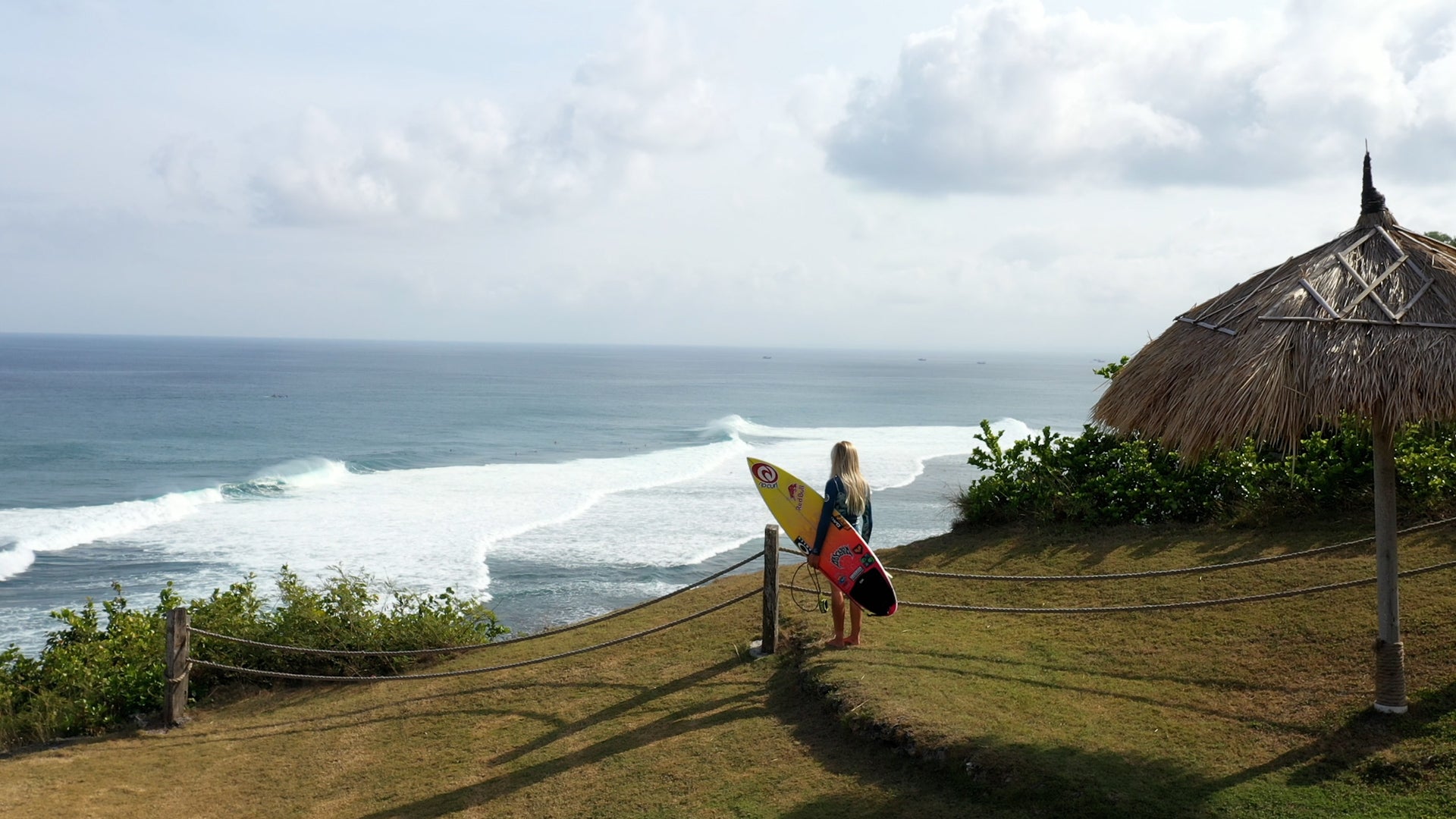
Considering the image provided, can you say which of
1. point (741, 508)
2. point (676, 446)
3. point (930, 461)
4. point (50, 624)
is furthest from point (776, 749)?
point (676, 446)

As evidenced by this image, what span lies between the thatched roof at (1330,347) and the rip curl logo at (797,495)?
9.24ft

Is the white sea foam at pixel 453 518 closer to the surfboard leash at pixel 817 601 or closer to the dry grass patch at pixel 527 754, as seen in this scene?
the dry grass patch at pixel 527 754

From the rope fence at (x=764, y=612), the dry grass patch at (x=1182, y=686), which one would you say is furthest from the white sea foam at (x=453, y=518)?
the dry grass patch at (x=1182, y=686)

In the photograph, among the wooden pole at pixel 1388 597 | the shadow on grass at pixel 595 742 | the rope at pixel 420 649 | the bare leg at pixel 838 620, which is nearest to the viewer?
the wooden pole at pixel 1388 597

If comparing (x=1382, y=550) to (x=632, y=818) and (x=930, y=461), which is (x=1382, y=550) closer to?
(x=632, y=818)

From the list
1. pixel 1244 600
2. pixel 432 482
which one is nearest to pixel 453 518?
pixel 432 482

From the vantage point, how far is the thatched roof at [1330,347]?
527 cm

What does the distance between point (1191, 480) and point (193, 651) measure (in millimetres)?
10112

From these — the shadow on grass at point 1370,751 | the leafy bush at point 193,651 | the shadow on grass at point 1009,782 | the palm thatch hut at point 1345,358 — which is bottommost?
the leafy bush at point 193,651

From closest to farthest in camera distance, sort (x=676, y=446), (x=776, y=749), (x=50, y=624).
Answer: (x=776, y=749) < (x=50, y=624) < (x=676, y=446)

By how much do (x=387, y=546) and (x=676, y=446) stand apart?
Result: 2206cm

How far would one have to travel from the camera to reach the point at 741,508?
2648 cm

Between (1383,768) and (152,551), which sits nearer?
(1383,768)

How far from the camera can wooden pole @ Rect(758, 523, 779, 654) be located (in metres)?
8.12
